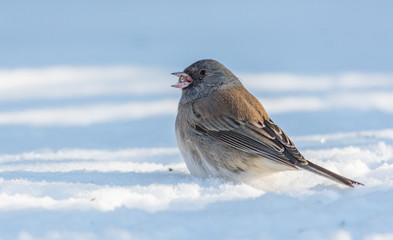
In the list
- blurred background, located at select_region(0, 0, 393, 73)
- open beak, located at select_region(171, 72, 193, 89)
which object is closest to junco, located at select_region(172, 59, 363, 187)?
open beak, located at select_region(171, 72, 193, 89)

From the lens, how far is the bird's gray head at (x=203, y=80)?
507cm

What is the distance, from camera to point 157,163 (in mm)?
5484

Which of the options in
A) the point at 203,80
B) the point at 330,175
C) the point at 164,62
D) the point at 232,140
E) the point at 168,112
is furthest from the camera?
the point at 164,62

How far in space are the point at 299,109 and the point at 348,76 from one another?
6.89 ft

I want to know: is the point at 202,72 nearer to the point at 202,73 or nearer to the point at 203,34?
the point at 202,73

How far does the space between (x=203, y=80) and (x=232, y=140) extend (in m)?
0.91

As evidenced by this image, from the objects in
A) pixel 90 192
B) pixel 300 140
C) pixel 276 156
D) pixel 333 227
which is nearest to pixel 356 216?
pixel 333 227

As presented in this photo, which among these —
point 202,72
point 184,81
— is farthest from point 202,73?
point 184,81

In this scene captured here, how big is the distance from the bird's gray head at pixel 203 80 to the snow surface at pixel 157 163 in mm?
634

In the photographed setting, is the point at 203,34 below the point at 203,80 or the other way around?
the other way around

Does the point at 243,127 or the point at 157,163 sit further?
the point at 157,163

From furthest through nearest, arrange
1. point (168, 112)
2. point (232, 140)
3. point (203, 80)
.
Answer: point (168, 112) → point (203, 80) → point (232, 140)

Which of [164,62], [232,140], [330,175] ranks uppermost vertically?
[164,62]

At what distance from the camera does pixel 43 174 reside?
4469 millimetres
